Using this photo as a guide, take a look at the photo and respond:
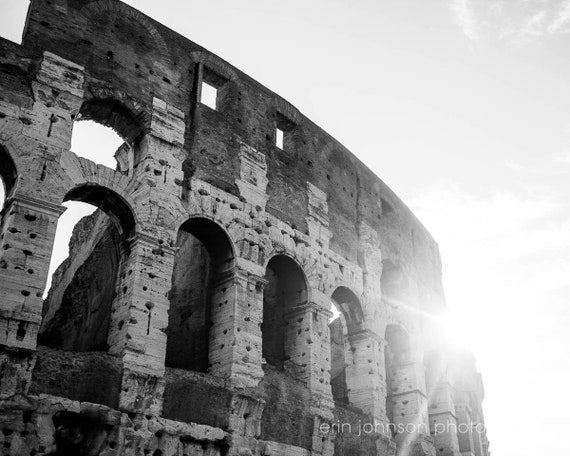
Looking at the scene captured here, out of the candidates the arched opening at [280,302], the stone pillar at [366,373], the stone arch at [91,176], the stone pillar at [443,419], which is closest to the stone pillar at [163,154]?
the stone arch at [91,176]

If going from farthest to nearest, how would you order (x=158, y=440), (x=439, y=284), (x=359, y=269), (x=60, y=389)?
1. (x=439, y=284)
2. (x=359, y=269)
3. (x=158, y=440)
4. (x=60, y=389)

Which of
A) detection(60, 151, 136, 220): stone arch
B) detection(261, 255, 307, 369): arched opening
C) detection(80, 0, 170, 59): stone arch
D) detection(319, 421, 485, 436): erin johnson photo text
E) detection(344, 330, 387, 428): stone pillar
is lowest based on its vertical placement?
detection(319, 421, 485, 436): erin johnson photo text

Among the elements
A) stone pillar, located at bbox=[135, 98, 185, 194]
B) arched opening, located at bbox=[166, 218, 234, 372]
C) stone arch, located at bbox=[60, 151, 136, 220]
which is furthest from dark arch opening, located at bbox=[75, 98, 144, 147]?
arched opening, located at bbox=[166, 218, 234, 372]

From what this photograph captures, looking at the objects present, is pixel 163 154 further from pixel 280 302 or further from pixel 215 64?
pixel 280 302

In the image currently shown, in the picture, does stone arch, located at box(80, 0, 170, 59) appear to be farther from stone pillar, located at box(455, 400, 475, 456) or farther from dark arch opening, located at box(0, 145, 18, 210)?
stone pillar, located at box(455, 400, 475, 456)

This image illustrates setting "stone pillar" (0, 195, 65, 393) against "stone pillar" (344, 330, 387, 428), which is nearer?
"stone pillar" (0, 195, 65, 393)

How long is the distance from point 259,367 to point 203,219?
227 cm

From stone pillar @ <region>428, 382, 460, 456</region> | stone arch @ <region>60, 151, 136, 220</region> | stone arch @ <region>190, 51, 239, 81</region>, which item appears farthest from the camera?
stone pillar @ <region>428, 382, 460, 456</region>

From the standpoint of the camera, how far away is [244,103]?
444 inches

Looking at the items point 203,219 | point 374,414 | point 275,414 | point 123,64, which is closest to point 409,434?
point 374,414

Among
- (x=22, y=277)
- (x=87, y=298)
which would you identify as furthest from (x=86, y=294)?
(x=22, y=277)

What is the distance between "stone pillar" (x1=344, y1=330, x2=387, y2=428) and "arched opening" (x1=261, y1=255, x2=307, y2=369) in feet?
4.61

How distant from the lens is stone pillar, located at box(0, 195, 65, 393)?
7.00 metres

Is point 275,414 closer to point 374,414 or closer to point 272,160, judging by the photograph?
point 374,414
